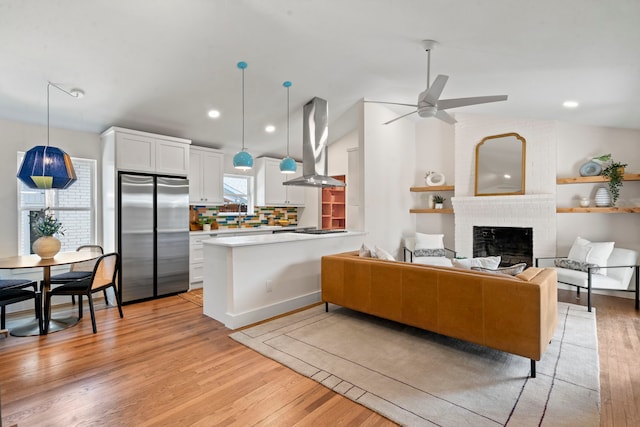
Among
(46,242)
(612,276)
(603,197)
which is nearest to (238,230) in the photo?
(46,242)

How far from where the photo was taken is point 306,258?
4.27 m

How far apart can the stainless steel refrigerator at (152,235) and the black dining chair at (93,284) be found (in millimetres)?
581

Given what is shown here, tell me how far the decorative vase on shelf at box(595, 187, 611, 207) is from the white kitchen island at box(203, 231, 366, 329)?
401cm

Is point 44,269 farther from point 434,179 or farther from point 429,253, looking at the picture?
point 434,179

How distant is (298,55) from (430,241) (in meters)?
3.97

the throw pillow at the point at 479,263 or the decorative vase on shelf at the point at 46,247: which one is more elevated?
the decorative vase on shelf at the point at 46,247

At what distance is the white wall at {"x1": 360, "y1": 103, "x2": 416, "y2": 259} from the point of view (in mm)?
5273

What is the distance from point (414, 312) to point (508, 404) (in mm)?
1068

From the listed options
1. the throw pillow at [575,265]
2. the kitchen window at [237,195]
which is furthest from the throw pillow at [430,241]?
the kitchen window at [237,195]

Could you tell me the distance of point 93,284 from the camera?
358 centimetres

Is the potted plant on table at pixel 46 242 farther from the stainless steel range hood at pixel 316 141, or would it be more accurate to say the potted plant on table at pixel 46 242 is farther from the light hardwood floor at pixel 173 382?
the stainless steel range hood at pixel 316 141

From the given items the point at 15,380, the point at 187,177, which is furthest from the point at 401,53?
the point at 15,380

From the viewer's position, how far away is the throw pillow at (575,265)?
164 inches

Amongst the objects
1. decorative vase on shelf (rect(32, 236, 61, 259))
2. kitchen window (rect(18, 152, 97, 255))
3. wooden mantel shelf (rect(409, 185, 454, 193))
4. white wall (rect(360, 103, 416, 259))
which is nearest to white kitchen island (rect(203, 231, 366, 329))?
white wall (rect(360, 103, 416, 259))
